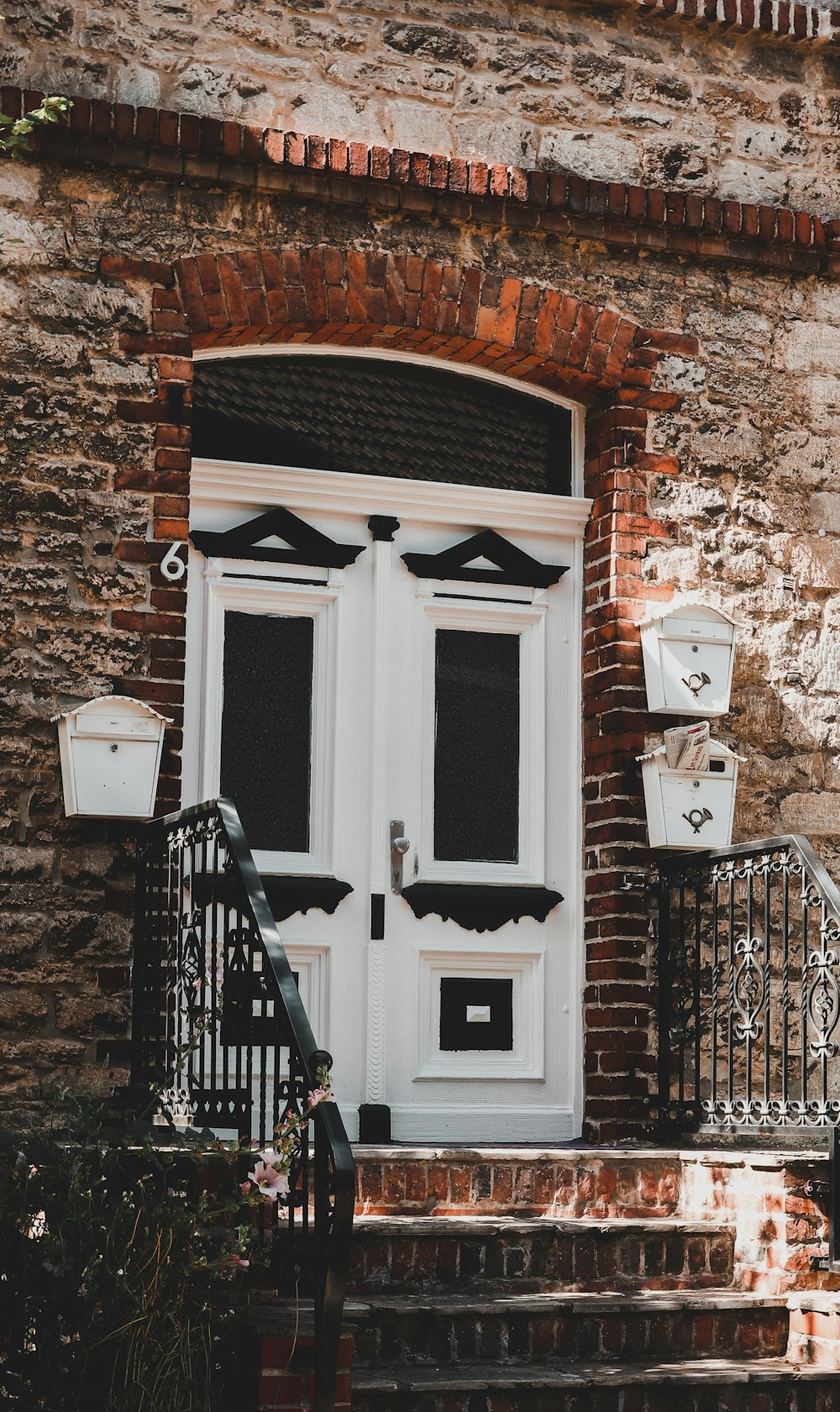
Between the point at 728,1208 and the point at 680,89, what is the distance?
416cm

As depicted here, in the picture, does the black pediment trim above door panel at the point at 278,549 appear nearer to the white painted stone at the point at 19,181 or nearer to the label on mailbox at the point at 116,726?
the label on mailbox at the point at 116,726

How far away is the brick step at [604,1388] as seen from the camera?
4309 millimetres

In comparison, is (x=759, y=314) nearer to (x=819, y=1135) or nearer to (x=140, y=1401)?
(x=819, y=1135)

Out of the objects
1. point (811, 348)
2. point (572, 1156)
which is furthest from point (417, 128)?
point (572, 1156)

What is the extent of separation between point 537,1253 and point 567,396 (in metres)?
3.21

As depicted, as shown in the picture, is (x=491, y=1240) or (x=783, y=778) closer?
(x=491, y=1240)

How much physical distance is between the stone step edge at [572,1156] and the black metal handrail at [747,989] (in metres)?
0.14

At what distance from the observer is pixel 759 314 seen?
677 centimetres

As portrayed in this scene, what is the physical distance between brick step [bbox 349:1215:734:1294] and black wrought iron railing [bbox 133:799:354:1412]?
9.3 inches

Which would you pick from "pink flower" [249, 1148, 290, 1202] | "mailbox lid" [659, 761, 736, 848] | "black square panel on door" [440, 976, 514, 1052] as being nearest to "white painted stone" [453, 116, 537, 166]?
"mailbox lid" [659, 761, 736, 848]

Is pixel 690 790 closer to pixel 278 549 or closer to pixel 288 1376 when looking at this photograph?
pixel 278 549

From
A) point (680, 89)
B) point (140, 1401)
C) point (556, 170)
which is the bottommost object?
point (140, 1401)

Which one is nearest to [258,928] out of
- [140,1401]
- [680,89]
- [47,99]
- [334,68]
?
[140,1401]

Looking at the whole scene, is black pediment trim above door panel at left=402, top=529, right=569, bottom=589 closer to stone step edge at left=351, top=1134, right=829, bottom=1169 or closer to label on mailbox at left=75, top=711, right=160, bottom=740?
label on mailbox at left=75, top=711, right=160, bottom=740
